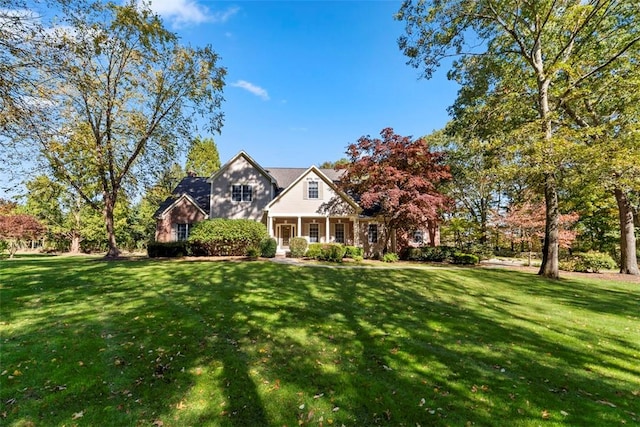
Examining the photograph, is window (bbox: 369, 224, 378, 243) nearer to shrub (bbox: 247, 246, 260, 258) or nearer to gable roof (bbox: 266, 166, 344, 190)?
gable roof (bbox: 266, 166, 344, 190)

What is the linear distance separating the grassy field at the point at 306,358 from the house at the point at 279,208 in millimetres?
13202

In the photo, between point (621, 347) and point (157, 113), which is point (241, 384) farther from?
point (157, 113)

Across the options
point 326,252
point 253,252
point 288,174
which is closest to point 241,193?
point 288,174

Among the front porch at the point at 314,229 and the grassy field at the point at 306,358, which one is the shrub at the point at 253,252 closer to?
the front porch at the point at 314,229

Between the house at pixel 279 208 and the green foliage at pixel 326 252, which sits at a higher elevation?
the house at pixel 279 208

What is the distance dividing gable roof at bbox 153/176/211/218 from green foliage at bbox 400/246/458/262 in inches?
617

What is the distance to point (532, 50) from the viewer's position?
45.4 ft

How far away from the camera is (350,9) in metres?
14.0

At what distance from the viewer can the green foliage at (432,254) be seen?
20172 mm

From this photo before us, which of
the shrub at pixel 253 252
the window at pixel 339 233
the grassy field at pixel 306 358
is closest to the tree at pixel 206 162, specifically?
the window at pixel 339 233

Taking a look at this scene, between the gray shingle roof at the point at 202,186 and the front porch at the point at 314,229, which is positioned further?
the gray shingle roof at the point at 202,186

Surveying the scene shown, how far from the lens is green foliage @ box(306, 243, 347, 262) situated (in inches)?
712

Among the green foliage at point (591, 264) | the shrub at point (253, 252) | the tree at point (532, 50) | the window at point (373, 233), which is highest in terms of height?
the tree at point (532, 50)

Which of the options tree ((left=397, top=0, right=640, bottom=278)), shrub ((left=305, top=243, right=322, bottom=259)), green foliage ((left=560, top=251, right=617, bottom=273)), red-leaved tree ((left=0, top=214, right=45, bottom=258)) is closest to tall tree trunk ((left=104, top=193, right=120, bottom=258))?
shrub ((left=305, top=243, right=322, bottom=259))
